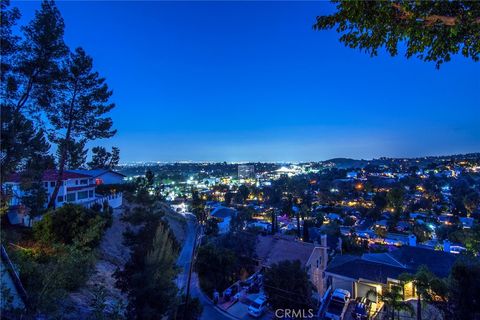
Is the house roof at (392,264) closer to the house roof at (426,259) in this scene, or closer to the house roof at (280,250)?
the house roof at (426,259)

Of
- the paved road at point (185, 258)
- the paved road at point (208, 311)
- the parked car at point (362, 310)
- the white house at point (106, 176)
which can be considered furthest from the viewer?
the white house at point (106, 176)

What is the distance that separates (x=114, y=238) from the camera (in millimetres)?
18031

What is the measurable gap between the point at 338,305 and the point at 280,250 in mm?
6018

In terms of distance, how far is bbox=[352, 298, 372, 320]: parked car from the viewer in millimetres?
13180

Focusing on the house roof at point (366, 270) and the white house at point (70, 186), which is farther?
the white house at point (70, 186)

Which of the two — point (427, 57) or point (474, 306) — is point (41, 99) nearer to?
point (427, 57)

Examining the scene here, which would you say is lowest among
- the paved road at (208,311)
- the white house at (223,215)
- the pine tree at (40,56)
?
the white house at (223,215)

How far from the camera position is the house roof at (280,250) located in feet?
60.7

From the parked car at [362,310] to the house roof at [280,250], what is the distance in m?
4.12

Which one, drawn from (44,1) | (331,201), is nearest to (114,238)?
(44,1)

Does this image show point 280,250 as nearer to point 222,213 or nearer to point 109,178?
point 109,178

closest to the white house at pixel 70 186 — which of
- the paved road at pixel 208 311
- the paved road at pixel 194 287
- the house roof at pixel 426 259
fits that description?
the paved road at pixel 194 287

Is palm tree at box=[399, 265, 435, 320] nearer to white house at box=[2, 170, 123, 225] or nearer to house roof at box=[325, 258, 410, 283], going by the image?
house roof at box=[325, 258, 410, 283]

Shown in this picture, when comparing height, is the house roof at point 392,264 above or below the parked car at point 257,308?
above
